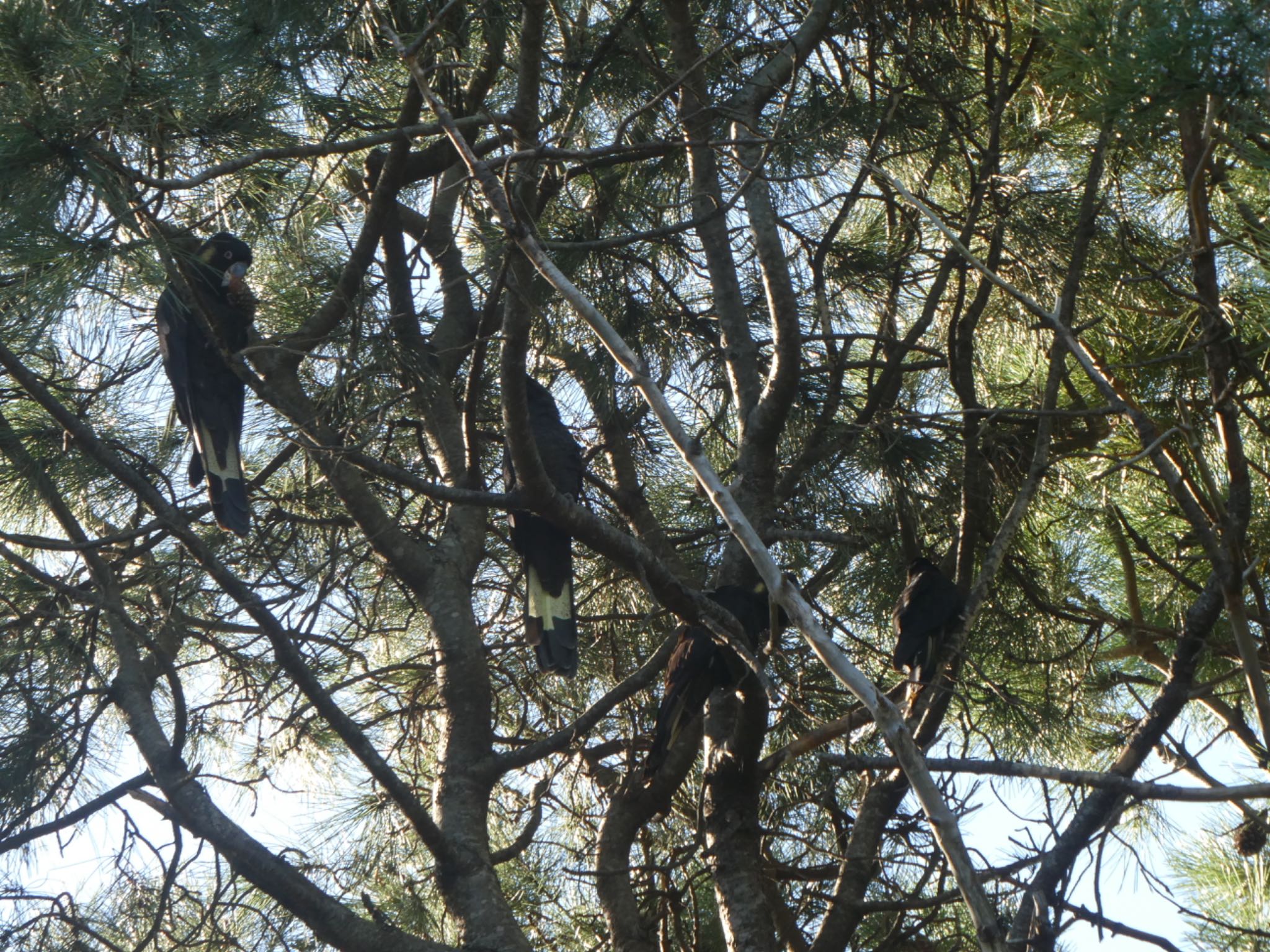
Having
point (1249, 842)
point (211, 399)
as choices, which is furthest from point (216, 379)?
point (1249, 842)

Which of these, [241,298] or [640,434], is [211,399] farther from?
[640,434]

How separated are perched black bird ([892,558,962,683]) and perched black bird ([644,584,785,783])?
0.25m

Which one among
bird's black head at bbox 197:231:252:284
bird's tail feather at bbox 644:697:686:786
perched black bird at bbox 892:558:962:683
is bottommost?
bird's tail feather at bbox 644:697:686:786

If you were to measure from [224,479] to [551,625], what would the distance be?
0.74 meters

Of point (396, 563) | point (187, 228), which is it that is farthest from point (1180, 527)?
point (187, 228)

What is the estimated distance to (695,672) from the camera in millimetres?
2541

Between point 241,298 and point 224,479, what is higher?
point 241,298

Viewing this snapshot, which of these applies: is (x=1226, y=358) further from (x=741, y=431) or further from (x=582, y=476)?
(x=582, y=476)

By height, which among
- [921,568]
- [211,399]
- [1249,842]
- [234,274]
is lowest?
[1249,842]

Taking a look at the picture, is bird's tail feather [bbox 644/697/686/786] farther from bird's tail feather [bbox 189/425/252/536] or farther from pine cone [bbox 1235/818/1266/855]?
pine cone [bbox 1235/818/1266/855]

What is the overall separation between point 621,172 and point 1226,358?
147 cm

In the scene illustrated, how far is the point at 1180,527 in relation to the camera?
124 inches

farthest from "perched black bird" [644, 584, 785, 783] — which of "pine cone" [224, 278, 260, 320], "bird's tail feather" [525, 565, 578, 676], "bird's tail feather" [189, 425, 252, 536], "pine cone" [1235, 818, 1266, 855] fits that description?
"pine cone" [224, 278, 260, 320]

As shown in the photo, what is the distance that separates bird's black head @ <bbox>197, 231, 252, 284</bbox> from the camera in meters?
2.69
